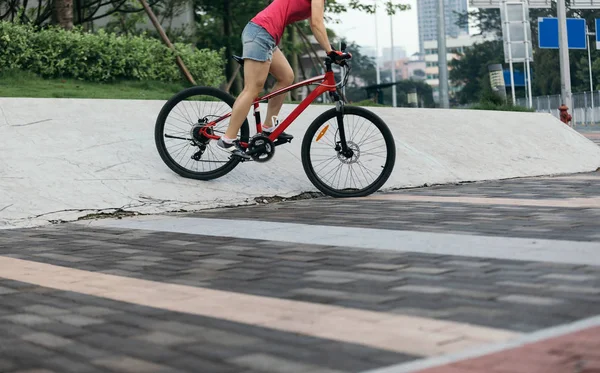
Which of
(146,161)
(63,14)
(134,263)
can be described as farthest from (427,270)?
(63,14)

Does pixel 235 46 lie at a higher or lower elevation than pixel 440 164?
higher

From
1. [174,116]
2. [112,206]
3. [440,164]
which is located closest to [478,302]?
[112,206]

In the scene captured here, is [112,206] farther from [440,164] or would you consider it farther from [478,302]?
[478,302]

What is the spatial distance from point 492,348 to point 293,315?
0.92 m

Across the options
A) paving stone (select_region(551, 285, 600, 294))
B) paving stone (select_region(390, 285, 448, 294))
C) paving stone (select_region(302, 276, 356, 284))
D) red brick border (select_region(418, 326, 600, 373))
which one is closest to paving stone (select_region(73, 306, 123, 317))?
paving stone (select_region(302, 276, 356, 284))

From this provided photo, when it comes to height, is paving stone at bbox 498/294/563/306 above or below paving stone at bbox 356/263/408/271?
below

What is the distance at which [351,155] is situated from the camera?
8195 mm

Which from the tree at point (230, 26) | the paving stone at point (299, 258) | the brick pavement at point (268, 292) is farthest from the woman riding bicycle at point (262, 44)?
the tree at point (230, 26)

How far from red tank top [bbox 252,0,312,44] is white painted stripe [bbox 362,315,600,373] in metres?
5.06

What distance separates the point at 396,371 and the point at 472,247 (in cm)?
243

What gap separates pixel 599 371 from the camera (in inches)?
114

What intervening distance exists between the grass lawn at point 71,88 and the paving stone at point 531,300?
8.88 metres

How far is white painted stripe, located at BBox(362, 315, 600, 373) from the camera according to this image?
3.00m

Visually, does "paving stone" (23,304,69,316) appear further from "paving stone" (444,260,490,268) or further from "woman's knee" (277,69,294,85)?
"woman's knee" (277,69,294,85)
